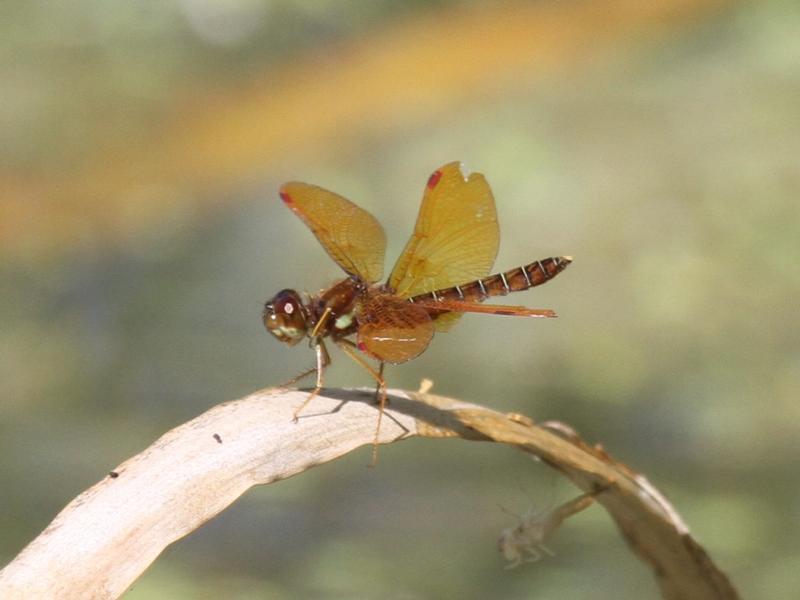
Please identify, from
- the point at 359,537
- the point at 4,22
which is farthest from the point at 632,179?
the point at 4,22

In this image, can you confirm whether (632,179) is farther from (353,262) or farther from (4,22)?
(4,22)

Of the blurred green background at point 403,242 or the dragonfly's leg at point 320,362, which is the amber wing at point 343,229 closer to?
the dragonfly's leg at point 320,362

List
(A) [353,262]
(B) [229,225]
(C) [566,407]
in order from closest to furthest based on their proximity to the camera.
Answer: (A) [353,262] → (C) [566,407] → (B) [229,225]

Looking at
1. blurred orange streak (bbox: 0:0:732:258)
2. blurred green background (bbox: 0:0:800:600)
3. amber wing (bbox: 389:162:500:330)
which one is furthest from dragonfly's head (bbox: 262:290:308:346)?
blurred orange streak (bbox: 0:0:732:258)

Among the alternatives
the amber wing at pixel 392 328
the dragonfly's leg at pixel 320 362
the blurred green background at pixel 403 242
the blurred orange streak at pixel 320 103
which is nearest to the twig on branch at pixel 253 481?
the dragonfly's leg at pixel 320 362

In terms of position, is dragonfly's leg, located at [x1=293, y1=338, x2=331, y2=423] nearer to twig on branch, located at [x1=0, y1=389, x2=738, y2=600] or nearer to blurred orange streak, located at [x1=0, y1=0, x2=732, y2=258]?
twig on branch, located at [x1=0, y1=389, x2=738, y2=600]

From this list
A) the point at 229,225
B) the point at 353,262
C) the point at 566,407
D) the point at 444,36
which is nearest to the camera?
the point at 353,262

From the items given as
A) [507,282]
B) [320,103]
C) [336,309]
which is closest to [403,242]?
[320,103]
